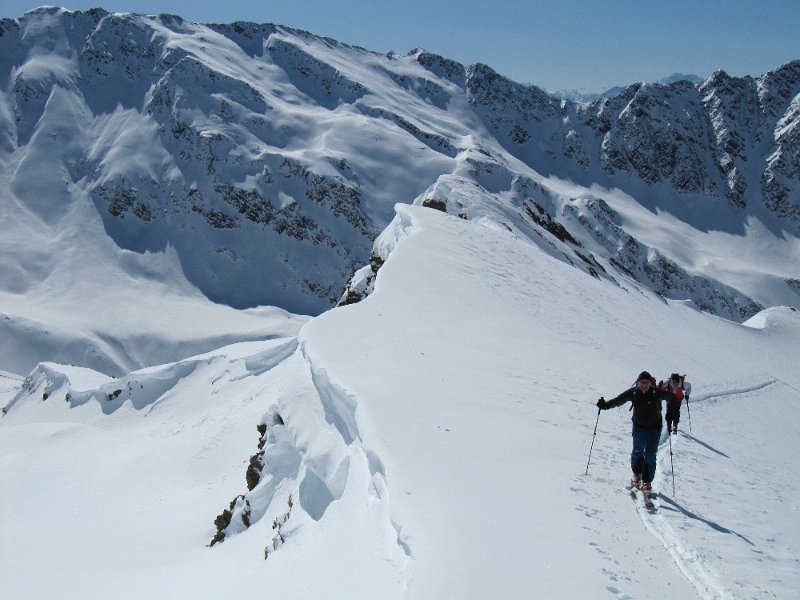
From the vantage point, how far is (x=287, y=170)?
130 m

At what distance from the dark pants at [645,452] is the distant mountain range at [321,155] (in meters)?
92.8

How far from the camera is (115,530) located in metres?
15.1

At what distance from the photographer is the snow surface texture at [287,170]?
4437 inches

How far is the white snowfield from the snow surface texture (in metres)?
72.2

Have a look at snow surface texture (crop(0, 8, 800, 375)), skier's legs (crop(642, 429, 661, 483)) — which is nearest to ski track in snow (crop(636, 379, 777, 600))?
skier's legs (crop(642, 429, 661, 483))

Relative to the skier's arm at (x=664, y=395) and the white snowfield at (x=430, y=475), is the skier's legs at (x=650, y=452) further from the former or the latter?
the skier's arm at (x=664, y=395)

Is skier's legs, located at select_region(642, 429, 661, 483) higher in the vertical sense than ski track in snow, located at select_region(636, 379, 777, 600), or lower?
higher

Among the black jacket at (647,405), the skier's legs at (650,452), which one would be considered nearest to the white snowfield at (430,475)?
the skier's legs at (650,452)

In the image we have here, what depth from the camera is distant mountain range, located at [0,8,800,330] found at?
124 metres

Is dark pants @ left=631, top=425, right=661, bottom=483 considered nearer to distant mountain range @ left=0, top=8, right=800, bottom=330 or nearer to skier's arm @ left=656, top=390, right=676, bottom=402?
skier's arm @ left=656, top=390, right=676, bottom=402

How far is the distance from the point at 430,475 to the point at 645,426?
362 cm

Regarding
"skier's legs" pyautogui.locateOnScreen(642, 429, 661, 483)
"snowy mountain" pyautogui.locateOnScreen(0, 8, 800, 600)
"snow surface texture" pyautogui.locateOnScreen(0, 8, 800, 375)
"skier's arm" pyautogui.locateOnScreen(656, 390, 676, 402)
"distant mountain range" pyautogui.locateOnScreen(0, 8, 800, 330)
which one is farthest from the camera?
"distant mountain range" pyautogui.locateOnScreen(0, 8, 800, 330)

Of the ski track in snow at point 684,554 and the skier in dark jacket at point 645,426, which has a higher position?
the skier in dark jacket at point 645,426

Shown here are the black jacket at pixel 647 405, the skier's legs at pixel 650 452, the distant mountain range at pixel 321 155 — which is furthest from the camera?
the distant mountain range at pixel 321 155
